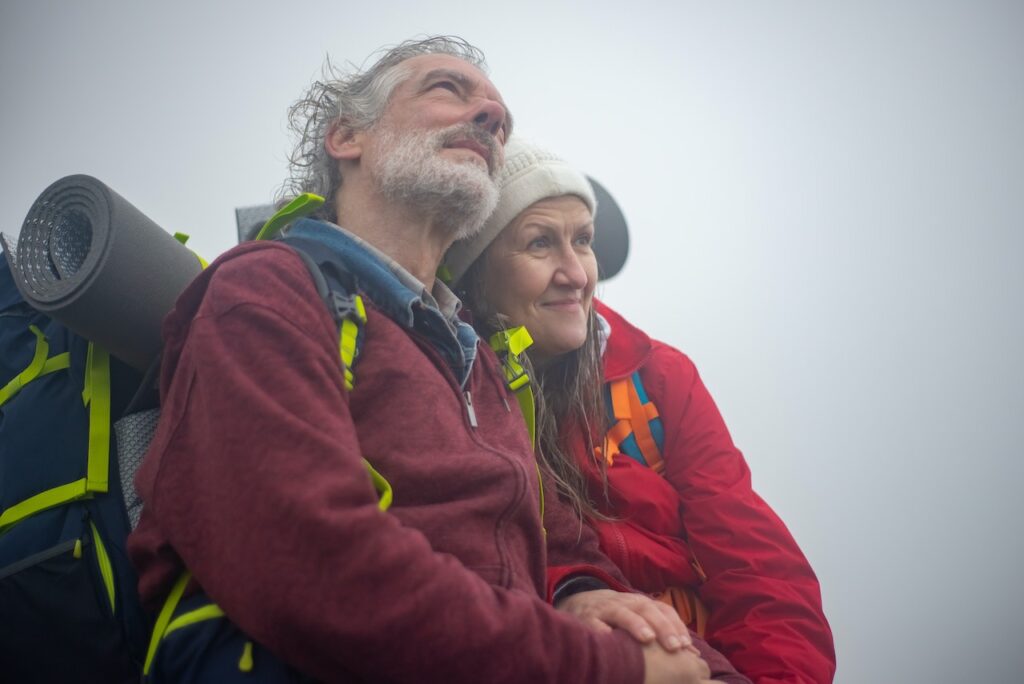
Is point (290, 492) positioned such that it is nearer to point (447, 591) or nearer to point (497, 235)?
point (447, 591)

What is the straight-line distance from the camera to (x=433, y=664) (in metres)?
1.00

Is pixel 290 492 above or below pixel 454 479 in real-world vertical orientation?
above

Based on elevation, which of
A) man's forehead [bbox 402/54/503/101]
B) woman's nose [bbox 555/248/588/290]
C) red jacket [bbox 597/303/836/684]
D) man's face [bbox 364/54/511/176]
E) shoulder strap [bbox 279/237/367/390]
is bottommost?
red jacket [bbox 597/303/836/684]

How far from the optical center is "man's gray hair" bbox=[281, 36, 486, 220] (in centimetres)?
228

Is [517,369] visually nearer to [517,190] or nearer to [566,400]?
[566,400]

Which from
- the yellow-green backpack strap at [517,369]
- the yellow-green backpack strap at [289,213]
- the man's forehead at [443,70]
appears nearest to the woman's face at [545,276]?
the yellow-green backpack strap at [517,369]

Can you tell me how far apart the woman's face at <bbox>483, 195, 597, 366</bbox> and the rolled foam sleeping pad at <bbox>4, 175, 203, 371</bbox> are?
131cm

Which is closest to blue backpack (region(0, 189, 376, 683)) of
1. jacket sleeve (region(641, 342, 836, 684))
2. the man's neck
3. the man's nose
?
the man's neck

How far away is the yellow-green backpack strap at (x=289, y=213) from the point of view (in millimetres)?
1800

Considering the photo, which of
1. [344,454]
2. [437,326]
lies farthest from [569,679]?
[437,326]

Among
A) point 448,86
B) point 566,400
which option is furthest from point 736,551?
point 448,86

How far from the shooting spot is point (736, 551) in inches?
91.5

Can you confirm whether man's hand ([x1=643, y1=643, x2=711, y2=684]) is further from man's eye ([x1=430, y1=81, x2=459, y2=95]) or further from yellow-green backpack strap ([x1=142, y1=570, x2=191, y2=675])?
man's eye ([x1=430, y1=81, x2=459, y2=95])

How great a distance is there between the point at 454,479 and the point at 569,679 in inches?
20.3
